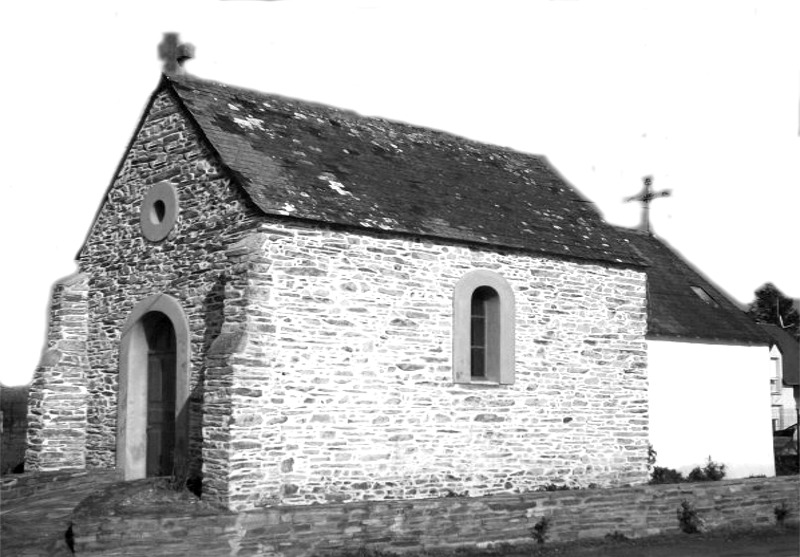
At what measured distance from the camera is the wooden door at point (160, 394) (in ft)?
55.8

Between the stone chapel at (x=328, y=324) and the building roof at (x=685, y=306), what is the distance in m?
3.81

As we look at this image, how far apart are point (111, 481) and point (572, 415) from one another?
8227mm

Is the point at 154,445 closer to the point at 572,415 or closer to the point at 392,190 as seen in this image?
the point at 392,190

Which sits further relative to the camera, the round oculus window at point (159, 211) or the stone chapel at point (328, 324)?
the round oculus window at point (159, 211)

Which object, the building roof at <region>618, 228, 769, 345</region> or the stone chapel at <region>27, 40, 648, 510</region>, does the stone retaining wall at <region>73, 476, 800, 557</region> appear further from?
the building roof at <region>618, 228, 769, 345</region>

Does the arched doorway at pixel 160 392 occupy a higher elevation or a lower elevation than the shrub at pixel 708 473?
higher

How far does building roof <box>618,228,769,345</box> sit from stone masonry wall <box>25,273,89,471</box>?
38.2 feet

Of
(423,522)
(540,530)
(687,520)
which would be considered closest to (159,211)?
(423,522)

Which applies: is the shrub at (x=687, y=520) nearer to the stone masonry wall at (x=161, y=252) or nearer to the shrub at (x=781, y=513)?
the shrub at (x=781, y=513)

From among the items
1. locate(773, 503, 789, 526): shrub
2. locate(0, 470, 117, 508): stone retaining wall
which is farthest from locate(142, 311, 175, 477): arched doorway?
locate(773, 503, 789, 526): shrub

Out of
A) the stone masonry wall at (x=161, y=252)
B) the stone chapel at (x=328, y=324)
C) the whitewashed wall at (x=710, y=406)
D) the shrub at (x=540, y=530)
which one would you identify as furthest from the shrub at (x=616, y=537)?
the stone masonry wall at (x=161, y=252)

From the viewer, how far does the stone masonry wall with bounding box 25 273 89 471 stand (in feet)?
57.7

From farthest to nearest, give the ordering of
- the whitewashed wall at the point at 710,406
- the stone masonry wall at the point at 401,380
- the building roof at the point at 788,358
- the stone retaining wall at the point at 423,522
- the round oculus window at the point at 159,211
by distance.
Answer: the building roof at the point at 788,358
the whitewashed wall at the point at 710,406
the round oculus window at the point at 159,211
the stone masonry wall at the point at 401,380
the stone retaining wall at the point at 423,522

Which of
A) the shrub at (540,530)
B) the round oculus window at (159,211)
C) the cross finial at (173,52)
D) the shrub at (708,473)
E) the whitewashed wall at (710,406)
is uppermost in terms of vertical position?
the cross finial at (173,52)
